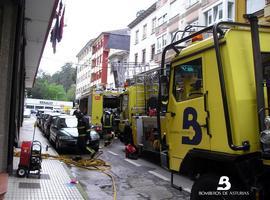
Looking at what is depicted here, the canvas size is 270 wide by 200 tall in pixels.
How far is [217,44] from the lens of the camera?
5320 mm

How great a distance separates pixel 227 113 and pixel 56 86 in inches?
4672

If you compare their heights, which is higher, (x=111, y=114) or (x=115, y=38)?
(x=115, y=38)

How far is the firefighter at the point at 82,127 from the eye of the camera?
13.7m

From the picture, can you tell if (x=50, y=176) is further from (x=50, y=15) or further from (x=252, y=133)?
(x=252, y=133)

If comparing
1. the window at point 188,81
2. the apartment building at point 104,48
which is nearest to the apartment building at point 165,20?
the apartment building at point 104,48

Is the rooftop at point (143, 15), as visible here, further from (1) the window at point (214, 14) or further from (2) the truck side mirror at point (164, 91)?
(2) the truck side mirror at point (164, 91)

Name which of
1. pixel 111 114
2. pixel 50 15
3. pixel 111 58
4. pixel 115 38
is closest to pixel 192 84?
pixel 50 15

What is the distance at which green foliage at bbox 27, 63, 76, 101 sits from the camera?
113994 millimetres

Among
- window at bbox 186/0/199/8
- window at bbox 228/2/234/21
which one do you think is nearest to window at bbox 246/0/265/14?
window at bbox 228/2/234/21

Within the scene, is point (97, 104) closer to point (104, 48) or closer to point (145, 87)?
point (145, 87)

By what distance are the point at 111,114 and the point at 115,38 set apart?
46.6 metres

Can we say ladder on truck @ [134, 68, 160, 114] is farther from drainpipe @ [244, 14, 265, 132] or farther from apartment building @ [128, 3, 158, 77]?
apartment building @ [128, 3, 158, 77]

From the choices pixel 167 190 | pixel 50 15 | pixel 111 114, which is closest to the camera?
pixel 167 190

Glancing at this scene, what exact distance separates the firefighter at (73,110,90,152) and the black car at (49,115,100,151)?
192 millimetres
